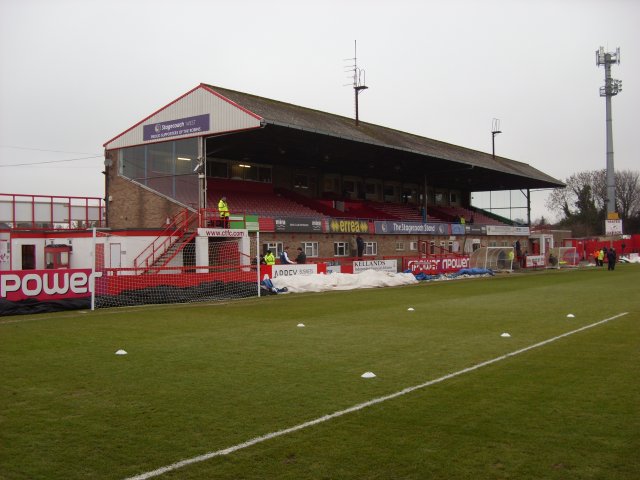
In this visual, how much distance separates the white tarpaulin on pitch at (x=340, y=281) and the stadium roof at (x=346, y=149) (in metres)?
7.57

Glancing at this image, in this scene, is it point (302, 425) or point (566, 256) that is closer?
point (302, 425)

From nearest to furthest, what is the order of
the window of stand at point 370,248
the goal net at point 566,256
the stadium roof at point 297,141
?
1. the stadium roof at point 297,141
2. the window of stand at point 370,248
3. the goal net at point 566,256

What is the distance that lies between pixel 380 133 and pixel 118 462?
1613 inches

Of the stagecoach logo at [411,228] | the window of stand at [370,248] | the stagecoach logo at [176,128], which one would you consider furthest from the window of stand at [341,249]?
the stagecoach logo at [176,128]

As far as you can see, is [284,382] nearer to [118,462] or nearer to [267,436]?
[267,436]

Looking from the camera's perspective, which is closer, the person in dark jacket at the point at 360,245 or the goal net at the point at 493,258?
the person in dark jacket at the point at 360,245

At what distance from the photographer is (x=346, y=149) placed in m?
38.5

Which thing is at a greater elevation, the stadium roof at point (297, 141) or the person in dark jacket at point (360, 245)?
the stadium roof at point (297, 141)

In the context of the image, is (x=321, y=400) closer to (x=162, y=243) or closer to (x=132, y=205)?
(x=162, y=243)

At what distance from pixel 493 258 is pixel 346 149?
1274 cm

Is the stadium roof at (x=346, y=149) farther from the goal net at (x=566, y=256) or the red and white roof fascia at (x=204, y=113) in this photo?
the goal net at (x=566, y=256)

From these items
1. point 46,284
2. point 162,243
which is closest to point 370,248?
point 162,243

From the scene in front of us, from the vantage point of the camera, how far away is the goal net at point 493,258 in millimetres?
41000

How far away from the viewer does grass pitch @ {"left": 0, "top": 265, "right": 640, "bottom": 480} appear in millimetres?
5469
